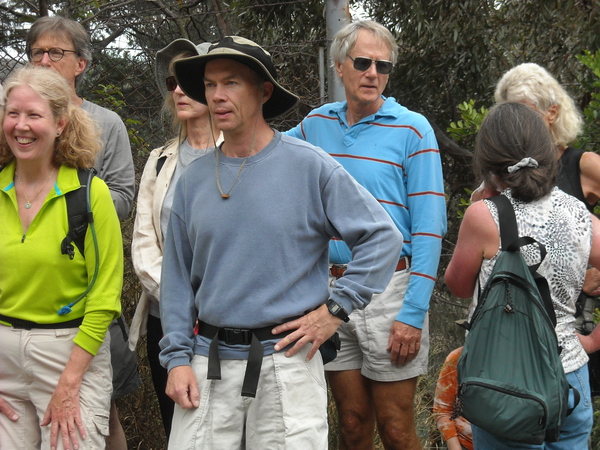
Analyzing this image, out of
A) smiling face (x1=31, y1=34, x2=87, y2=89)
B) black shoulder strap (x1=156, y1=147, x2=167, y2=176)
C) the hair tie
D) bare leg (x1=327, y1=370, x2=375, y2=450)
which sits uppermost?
smiling face (x1=31, y1=34, x2=87, y2=89)

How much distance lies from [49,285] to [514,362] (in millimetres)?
1790

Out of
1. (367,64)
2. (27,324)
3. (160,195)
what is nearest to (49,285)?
(27,324)

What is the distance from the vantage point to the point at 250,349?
8.39 feet

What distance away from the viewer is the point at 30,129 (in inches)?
122

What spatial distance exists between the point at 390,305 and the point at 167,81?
1510 mm

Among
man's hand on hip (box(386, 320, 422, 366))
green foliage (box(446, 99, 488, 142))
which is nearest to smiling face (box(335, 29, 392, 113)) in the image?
man's hand on hip (box(386, 320, 422, 366))

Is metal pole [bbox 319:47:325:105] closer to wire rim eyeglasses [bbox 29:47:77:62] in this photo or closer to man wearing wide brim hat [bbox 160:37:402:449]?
wire rim eyeglasses [bbox 29:47:77:62]

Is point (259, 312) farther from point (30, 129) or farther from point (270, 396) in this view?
point (30, 129)

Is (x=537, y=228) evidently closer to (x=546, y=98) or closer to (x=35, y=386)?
(x=546, y=98)

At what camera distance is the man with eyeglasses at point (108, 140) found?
3.63m

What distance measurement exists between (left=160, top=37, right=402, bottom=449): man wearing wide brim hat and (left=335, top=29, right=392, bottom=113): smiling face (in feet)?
2.99

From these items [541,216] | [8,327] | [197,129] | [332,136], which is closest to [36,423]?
[8,327]

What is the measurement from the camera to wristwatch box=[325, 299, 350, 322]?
2.60 metres

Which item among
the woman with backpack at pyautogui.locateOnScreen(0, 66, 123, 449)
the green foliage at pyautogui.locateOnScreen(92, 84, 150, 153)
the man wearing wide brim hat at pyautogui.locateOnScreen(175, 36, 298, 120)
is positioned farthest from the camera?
the green foliage at pyautogui.locateOnScreen(92, 84, 150, 153)
